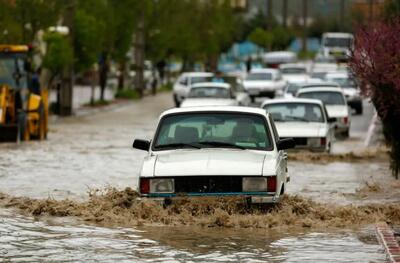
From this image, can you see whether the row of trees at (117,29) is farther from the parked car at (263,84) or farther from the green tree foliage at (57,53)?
the parked car at (263,84)

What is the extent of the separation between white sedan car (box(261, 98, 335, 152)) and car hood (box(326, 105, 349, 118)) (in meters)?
7.41

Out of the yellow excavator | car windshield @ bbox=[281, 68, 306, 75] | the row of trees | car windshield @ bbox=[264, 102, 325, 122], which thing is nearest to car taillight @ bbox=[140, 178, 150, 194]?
car windshield @ bbox=[264, 102, 325, 122]

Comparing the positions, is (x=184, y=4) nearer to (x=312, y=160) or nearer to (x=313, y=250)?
(x=312, y=160)

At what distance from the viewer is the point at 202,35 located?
92.5 metres

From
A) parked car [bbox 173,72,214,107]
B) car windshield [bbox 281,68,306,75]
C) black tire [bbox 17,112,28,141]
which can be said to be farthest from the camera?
car windshield [bbox 281,68,306,75]

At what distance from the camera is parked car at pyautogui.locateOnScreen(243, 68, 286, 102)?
204ft

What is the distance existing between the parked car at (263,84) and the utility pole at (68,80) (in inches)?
548

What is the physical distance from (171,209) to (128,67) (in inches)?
2863

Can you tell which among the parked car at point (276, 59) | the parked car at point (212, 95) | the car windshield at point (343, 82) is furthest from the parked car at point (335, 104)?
the parked car at point (276, 59)

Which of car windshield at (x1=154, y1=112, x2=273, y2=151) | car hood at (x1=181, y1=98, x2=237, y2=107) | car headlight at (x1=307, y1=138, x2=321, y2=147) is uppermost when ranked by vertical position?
car windshield at (x1=154, y1=112, x2=273, y2=151)

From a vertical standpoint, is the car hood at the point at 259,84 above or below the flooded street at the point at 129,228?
below

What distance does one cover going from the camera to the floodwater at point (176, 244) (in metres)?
12.7

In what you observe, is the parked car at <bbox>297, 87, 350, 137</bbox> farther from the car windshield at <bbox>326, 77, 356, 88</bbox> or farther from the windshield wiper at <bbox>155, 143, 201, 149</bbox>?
the windshield wiper at <bbox>155, 143, 201, 149</bbox>

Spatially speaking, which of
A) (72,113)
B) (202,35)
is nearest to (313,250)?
(72,113)
